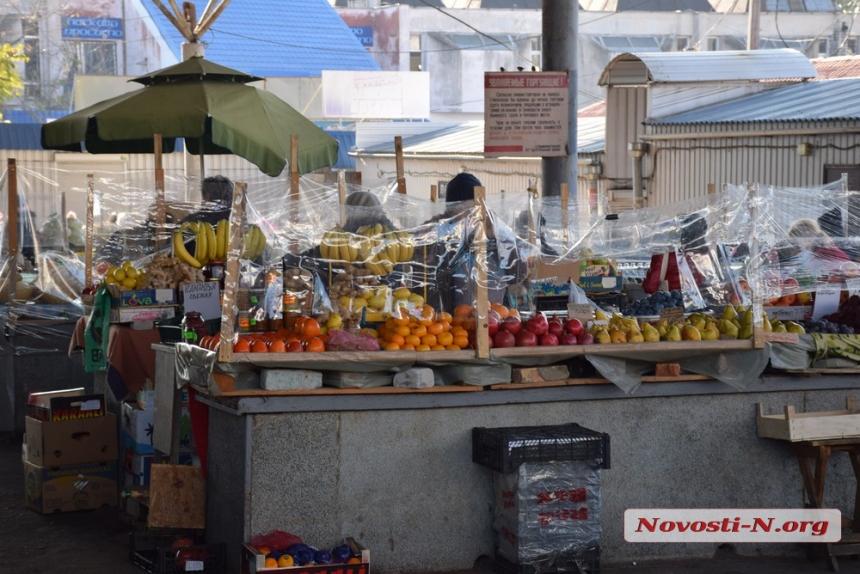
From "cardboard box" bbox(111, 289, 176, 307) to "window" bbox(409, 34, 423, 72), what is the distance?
40922 mm

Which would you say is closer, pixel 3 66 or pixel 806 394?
pixel 806 394

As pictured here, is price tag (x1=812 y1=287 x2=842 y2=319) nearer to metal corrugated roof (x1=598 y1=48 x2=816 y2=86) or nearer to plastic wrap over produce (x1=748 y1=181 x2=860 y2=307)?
plastic wrap over produce (x1=748 y1=181 x2=860 y2=307)

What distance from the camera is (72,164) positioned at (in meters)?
26.1

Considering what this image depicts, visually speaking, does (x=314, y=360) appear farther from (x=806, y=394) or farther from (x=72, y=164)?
(x=72, y=164)

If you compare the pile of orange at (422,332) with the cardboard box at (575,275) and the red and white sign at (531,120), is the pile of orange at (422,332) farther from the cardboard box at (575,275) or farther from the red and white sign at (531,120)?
the red and white sign at (531,120)

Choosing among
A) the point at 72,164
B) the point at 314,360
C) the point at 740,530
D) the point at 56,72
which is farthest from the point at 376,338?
the point at 56,72

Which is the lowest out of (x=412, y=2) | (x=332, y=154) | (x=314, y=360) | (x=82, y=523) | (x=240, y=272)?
(x=82, y=523)

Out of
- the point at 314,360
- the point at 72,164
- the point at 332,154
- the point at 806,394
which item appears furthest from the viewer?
the point at 72,164

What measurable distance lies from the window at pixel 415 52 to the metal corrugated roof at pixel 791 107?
3076 centimetres

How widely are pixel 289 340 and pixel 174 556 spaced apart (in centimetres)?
125

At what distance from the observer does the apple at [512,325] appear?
629cm

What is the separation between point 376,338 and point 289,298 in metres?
0.56

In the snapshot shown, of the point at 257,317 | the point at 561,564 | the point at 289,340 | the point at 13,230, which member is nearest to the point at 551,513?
the point at 561,564

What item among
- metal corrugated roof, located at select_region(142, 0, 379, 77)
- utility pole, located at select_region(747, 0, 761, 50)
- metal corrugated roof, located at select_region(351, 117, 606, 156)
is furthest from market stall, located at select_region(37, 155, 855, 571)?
metal corrugated roof, located at select_region(142, 0, 379, 77)
